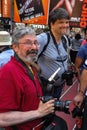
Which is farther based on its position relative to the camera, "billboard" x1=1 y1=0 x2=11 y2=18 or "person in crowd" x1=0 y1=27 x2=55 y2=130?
"billboard" x1=1 y1=0 x2=11 y2=18

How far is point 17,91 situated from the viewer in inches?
89.4

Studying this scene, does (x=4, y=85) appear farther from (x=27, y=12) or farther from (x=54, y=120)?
Result: (x=27, y=12)

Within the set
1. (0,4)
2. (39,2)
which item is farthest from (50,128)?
(0,4)

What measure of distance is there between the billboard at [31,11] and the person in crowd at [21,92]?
382 cm

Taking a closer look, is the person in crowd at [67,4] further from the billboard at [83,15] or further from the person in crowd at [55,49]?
the person in crowd at [55,49]

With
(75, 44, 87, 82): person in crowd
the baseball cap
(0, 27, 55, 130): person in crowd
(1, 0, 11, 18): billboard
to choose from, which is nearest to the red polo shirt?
(0, 27, 55, 130): person in crowd

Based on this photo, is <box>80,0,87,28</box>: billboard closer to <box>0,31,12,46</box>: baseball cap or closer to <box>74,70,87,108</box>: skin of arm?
<box>0,31,12,46</box>: baseball cap

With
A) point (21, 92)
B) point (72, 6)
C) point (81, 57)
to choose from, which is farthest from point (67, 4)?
point (21, 92)

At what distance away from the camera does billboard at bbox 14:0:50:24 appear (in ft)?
20.7

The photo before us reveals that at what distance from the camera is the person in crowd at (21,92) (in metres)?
2.26

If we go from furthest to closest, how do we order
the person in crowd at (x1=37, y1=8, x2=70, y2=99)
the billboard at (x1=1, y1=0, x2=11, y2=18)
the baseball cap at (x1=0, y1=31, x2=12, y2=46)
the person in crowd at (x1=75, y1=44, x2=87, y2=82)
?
the billboard at (x1=1, y1=0, x2=11, y2=18), the person in crowd at (x1=75, y1=44, x2=87, y2=82), the baseball cap at (x1=0, y1=31, x2=12, y2=46), the person in crowd at (x1=37, y1=8, x2=70, y2=99)

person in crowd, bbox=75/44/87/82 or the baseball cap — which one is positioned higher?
the baseball cap

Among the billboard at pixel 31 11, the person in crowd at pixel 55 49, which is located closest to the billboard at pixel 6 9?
the billboard at pixel 31 11

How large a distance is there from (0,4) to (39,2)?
4.54 meters
